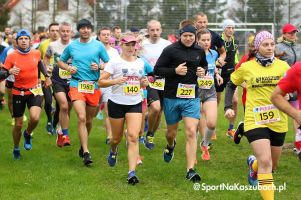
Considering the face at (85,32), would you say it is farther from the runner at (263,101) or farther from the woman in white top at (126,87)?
the runner at (263,101)

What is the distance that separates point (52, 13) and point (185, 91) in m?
33.9

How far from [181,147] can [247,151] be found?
131 cm

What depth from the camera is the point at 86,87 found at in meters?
9.26

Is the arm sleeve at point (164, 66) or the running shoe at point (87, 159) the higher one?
the arm sleeve at point (164, 66)

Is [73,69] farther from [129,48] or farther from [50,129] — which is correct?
[50,129]

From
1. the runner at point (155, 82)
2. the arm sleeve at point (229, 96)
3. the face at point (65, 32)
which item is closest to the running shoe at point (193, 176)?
the arm sleeve at point (229, 96)

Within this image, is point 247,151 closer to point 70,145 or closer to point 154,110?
point 154,110

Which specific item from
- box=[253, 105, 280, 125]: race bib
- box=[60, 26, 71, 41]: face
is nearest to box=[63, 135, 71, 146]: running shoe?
box=[60, 26, 71, 41]: face

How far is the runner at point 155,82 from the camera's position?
10.2 metres

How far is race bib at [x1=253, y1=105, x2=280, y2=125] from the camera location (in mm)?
6542

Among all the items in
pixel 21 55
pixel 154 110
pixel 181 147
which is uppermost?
pixel 21 55

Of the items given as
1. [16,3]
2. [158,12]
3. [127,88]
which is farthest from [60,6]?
[127,88]

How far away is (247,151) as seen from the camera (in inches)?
401

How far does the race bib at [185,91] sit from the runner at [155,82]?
2.14 m
